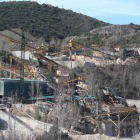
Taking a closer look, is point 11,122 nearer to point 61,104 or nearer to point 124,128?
point 61,104

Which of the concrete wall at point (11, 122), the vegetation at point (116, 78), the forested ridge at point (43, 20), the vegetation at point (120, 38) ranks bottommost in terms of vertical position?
the concrete wall at point (11, 122)

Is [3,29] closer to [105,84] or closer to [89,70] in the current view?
[89,70]

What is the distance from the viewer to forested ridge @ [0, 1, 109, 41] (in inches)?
2205

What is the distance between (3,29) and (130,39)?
69.7ft

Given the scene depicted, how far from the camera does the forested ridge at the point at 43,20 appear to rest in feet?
184

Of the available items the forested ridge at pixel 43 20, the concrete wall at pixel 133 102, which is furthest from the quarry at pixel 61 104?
the forested ridge at pixel 43 20

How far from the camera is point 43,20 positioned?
66.1 m

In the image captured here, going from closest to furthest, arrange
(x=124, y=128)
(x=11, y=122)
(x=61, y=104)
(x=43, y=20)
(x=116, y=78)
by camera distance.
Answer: (x=11, y=122), (x=61, y=104), (x=124, y=128), (x=116, y=78), (x=43, y=20)

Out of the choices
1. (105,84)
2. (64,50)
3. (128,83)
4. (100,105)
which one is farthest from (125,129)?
(64,50)

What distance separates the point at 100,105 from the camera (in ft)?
81.1

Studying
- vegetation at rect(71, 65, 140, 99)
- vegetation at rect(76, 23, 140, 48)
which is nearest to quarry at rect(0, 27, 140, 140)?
vegetation at rect(71, 65, 140, 99)

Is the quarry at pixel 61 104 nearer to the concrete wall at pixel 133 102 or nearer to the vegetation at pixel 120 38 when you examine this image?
the concrete wall at pixel 133 102

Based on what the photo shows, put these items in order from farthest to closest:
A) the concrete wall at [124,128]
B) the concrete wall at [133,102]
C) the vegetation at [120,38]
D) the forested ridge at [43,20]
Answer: the forested ridge at [43,20] < the vegetation at [120,38] < the concrete wall at [133,102] < the concrete wall at [124,128]

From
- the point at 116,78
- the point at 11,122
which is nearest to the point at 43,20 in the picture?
the point at 116,78
